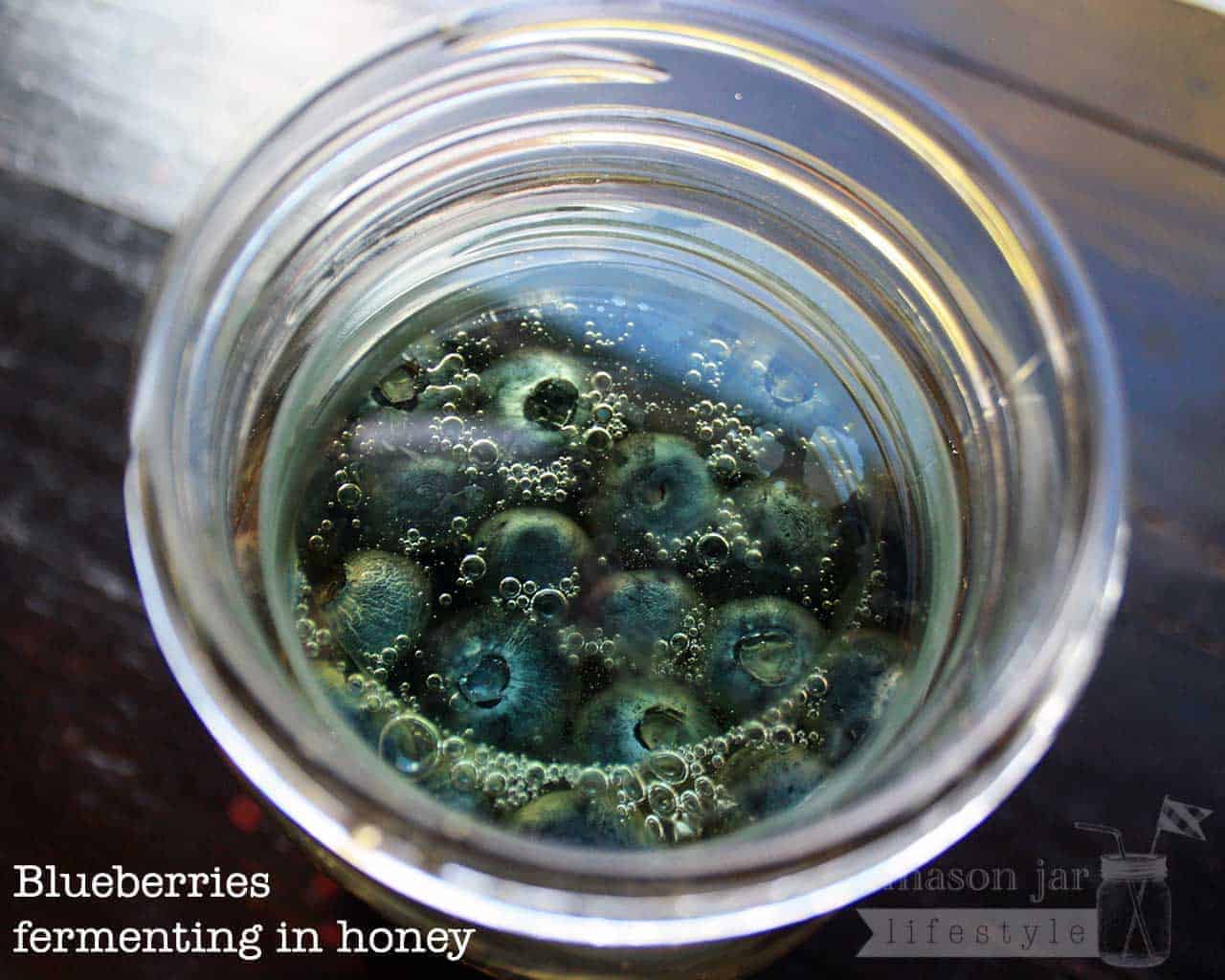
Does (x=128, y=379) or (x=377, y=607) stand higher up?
(x=128, y=379)

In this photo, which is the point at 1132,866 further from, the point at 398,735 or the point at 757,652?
the point at 398,735

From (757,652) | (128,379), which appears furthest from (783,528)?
(128,379)

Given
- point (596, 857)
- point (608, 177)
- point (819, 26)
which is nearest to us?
point (596, 857)

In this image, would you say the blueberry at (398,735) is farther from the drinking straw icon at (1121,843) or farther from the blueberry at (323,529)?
the drinking straw icon at (1121,843)

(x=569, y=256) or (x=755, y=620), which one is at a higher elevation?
(x=569, y=256)

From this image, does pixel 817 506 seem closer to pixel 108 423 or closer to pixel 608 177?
pixel 608 177

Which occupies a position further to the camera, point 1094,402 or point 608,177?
point 608,177

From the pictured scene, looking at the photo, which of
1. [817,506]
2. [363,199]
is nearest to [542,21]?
[363,199]

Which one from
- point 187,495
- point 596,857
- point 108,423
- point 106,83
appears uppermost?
point 106,83
